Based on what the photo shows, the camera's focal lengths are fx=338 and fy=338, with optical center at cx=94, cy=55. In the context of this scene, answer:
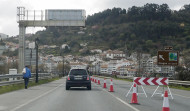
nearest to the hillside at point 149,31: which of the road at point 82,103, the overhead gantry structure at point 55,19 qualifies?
the overhead gantry structure at point 55,19

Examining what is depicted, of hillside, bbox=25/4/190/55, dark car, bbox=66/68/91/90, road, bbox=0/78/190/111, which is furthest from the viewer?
hillside, bbox=25/4/190/55

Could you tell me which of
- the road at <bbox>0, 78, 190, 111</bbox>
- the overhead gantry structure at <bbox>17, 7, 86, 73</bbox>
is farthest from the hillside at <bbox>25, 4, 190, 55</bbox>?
the road at <bbox>0, 78, 190, 111</bbox>

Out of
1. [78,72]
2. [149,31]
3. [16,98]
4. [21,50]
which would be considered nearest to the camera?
[16,98]

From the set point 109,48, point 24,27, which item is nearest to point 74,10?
point 24,27

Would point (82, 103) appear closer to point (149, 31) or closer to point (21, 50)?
point (21, 50)

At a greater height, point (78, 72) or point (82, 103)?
point (78, 72)

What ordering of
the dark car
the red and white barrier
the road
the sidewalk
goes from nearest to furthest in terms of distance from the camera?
the road
the sidewalk
the red and white barrier
the dark car

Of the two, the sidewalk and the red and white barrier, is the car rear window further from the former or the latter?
the red and white barrier

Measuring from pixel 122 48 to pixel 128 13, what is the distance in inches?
961

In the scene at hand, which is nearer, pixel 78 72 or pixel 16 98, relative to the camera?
pixel 16 98

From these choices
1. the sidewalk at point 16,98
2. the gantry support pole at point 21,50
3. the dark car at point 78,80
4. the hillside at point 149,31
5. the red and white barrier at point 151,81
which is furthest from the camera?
the hillside at point 149,31

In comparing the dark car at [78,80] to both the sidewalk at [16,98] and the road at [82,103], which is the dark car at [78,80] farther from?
the road at [82,103]

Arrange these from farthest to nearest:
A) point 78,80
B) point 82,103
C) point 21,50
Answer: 1. point 21,50
2. point 78,80
3. point 82,103

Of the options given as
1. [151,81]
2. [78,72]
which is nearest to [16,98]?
[151,81]
